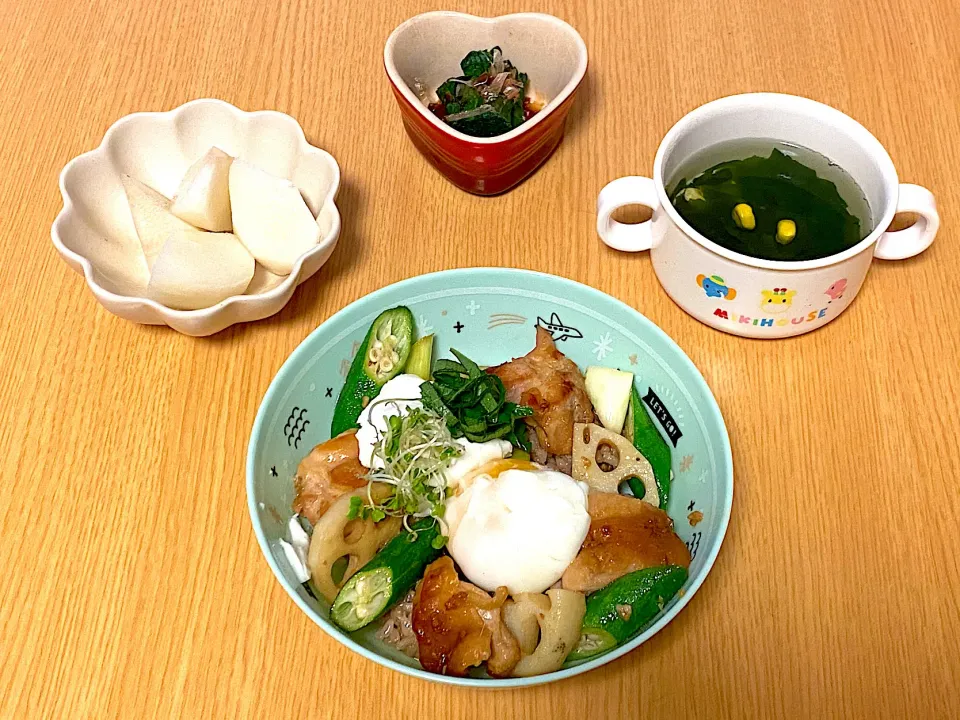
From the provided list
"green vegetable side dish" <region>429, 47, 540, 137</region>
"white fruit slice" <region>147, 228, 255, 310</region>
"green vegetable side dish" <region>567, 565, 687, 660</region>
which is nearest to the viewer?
"green vegetable side dish" <region>567, 565, 687, 660</region>

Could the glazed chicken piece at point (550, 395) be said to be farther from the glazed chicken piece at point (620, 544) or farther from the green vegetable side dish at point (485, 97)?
the green vegetable side dish at point (485, 97)

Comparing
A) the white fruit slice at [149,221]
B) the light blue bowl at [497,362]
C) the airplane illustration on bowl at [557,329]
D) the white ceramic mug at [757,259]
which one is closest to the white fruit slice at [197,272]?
the white fruit slice at [149,221]

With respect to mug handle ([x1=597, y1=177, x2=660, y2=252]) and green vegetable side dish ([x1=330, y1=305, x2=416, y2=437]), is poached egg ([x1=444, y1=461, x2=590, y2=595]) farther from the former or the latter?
mug handle ([x1=597, y1=177, x2=660, y2=252])

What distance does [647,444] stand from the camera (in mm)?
1086

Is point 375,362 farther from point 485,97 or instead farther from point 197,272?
point 485,97

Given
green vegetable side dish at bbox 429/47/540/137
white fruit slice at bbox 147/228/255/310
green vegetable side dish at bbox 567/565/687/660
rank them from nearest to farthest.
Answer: green vegetable side dish at bbox 567/565/687/660, white fruit slice at bbox 147/228/255/310, green vegetable side dish at bbox 429/47/540/137

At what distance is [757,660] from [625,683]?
16cm

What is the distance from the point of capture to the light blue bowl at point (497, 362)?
951 mm

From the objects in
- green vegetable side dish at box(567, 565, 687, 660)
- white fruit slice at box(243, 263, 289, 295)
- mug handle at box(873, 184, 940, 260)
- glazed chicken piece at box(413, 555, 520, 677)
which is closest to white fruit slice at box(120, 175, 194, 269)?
white fruit slice at box(243, 263, 289, 295)

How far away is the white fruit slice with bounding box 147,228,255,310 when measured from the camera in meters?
1.13

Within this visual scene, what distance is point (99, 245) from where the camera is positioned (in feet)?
4.01

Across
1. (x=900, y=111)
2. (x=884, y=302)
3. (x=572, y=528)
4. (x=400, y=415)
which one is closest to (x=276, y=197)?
(x=400, y=415)

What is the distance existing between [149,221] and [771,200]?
92 centimetres

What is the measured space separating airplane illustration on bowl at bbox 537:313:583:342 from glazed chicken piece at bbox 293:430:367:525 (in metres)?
0.32
